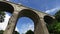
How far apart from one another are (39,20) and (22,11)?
Answer: 354cm

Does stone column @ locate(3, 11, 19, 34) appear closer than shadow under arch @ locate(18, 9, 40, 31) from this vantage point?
Yes

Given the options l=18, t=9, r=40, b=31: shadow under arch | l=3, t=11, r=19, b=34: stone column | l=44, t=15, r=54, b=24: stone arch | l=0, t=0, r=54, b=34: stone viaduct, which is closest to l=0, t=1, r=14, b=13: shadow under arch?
l=0, t=0, r=54, b=34: stone viaduct

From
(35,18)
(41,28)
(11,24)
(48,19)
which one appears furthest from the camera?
(48,19)

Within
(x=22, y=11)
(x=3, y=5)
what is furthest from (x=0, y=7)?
(x=22, y=11)

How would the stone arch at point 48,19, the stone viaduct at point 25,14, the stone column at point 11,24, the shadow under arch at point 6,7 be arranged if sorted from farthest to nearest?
the stone arch at point 48,19, the shadow under arch at point 6,7, the stone viaduct at point 25,14, the stone column at point 11,24

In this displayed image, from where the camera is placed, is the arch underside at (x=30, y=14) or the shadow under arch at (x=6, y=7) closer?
the shadow under arch at (x=6, y=7)

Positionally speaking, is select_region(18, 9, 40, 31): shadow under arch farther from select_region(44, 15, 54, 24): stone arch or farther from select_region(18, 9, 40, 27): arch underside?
select_region(44, 15, 54, 24): stone arch

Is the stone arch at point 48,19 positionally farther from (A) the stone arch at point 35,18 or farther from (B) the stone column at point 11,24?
(B) the stone column at point 11,24

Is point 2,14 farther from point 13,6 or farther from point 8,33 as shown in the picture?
point 8,33

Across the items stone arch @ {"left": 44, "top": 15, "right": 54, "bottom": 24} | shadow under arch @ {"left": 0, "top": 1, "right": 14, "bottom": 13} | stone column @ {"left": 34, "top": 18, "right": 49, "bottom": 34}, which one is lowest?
stone column @ {"left": 34, "top": 18, "right": 49, "bottom": 34}

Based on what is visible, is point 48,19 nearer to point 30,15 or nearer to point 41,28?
point 30,15

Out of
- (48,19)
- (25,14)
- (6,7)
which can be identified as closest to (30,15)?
(25,14)

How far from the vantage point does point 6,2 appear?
2400 cm

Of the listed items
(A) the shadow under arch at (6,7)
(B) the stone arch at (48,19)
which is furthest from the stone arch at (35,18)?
(B) the stone arch at (48,19)
